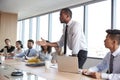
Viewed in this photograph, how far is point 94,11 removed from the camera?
18.4 ft

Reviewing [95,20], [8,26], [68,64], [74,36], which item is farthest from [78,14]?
[68,64]

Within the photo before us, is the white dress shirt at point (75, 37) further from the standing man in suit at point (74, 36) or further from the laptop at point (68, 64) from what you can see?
the laptop at point (68, 64)

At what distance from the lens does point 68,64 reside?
2027 millimetres

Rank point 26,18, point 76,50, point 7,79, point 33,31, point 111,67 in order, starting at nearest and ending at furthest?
1. point 7,79
2. point 111,67
3. point 76,50
4. point 33,31
5. point 26,18

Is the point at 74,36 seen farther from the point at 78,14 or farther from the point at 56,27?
the point at 56,27

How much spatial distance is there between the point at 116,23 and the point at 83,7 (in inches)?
53.8

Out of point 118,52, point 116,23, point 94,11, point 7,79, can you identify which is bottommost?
point 7,79

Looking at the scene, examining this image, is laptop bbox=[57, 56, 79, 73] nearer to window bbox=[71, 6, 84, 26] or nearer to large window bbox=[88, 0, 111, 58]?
large window bbox=[88, 0, 111, 58]

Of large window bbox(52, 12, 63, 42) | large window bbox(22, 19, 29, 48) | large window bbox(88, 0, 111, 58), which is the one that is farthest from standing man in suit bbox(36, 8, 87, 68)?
large window bbox(22, 19, 29, 48)

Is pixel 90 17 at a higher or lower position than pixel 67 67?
higher

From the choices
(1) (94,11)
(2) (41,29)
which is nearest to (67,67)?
(1) (94,11)

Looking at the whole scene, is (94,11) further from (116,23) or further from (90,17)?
(116,23)

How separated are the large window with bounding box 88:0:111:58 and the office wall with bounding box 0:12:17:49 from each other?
3.79m

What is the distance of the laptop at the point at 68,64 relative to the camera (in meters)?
1.97
